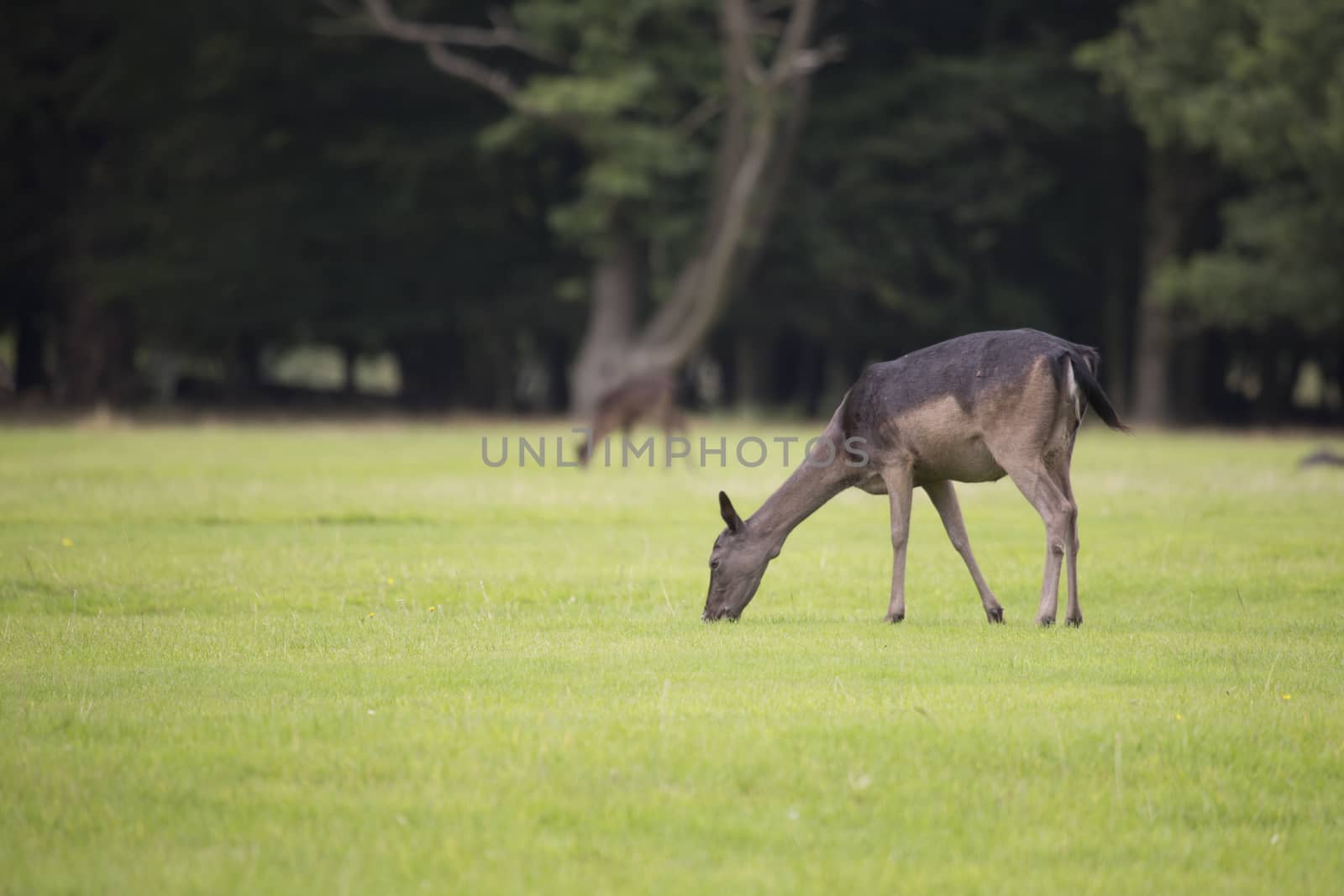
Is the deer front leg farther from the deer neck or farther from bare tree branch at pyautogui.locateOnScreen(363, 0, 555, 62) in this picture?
bare tree branch at pyautogui.locateOnScreen(363, 0, 555, 62)

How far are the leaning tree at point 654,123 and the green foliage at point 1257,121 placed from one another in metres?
7.57

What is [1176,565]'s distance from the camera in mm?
14883

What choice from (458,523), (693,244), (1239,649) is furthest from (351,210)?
(1239,649)

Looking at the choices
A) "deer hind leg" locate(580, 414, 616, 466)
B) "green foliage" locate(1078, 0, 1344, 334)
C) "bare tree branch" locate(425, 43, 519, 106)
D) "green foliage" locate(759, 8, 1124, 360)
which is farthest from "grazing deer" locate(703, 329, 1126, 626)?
"green foliage" locate(759, 8, 1124, 360)

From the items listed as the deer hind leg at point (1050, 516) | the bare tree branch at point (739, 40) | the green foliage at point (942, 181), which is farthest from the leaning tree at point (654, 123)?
the deer hind leg at point (1050, 516)

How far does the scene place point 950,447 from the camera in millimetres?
11820

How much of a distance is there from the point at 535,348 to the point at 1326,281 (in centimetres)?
3275

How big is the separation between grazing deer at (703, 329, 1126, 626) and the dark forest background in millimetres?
27364

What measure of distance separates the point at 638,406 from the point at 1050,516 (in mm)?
17503

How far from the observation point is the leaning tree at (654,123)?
4066cm

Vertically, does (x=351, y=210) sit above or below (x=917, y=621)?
above

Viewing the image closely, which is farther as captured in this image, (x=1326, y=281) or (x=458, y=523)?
(x=1326, y=281)

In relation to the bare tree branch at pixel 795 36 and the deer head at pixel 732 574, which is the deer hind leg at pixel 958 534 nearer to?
the deer head at pixel 732 574

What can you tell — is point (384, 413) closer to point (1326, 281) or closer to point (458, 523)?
point (1326, 281)
